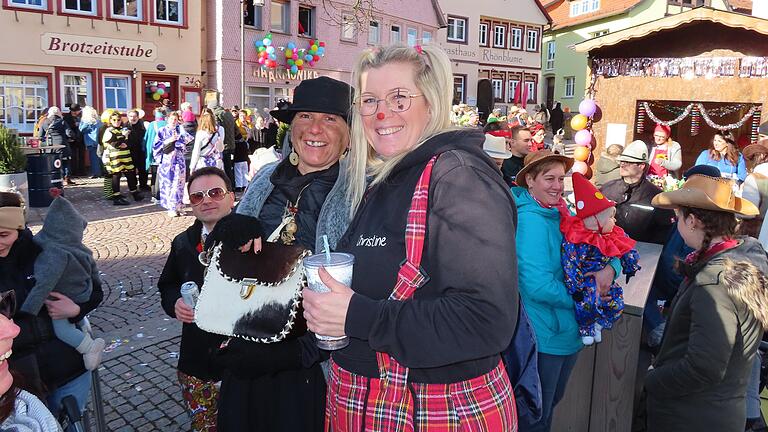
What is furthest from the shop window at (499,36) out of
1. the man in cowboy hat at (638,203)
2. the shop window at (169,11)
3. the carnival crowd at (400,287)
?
the carnival crowd at (400,287)

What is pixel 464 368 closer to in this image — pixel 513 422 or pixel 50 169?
pixel 513 422

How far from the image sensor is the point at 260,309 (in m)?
2.03

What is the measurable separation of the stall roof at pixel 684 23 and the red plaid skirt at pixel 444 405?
7.83 meters

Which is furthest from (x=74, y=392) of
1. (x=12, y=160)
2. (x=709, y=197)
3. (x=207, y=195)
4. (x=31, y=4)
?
(x=31, y=4)

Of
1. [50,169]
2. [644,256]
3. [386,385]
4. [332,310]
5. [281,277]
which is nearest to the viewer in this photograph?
[332,310]

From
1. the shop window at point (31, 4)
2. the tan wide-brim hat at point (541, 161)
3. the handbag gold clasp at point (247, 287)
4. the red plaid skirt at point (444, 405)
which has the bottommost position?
the red plaid skirt at point (444, 405)

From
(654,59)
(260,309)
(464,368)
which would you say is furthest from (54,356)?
(654,59)

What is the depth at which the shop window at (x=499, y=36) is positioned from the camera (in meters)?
36.8

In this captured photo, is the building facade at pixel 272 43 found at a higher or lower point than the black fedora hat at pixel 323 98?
higher

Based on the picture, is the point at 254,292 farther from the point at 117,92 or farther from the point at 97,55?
the point at 117,92

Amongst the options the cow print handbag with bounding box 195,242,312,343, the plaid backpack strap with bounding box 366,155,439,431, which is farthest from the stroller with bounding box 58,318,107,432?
the plaid backpack strap with bounding box 366,155,439,431

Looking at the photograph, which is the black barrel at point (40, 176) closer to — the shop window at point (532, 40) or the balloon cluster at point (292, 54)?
the balloon cluster at point (292, 54)

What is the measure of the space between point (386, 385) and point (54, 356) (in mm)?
2138

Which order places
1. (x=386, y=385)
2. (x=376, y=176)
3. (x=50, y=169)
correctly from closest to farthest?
(x=386, y=385) → (x=376, y=176) → (x=50, y=169)
